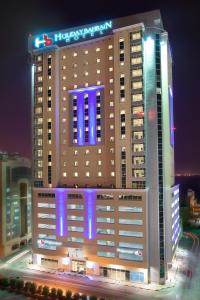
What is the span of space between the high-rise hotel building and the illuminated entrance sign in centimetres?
32

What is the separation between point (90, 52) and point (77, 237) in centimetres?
5330

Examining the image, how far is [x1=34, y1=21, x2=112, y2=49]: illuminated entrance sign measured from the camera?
82.2 m

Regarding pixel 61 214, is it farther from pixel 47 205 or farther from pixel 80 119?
pixel 80 119

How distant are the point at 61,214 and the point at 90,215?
931 cm

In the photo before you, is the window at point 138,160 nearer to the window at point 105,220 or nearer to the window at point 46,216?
the window at point 105,220

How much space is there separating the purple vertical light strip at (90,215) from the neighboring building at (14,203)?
32.9 meters

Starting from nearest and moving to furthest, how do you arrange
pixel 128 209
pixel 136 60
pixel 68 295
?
pixel 68 295, pixel 128 209, pixel 136 60

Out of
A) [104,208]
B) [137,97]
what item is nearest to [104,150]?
[104,208]

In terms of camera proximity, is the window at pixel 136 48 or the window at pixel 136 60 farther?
the window at pixel 136 48

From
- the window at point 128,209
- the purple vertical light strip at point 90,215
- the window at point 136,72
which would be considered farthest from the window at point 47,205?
the window at point 136,72

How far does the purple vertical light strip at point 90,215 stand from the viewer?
7719cm

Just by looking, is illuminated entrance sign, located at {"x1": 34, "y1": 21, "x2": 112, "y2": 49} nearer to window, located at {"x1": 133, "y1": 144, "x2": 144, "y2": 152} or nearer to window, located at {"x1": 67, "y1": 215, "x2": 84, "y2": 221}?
window, located at {"x1": 133, "y1": 144, "x2": 144, "y2": 152}

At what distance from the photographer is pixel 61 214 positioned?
3211 inches

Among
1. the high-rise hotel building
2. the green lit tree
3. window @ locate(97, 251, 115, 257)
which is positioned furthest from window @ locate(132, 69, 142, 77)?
the green lit tree
